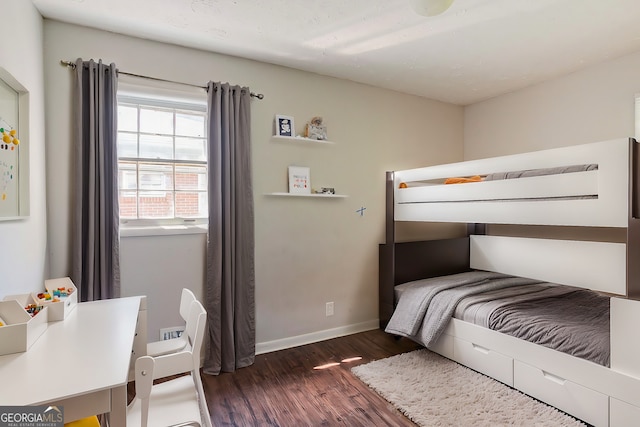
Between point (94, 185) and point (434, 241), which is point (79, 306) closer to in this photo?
point (94, 185)

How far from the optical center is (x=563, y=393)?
6.04 ft

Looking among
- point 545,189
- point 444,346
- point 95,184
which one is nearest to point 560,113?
point 545,189

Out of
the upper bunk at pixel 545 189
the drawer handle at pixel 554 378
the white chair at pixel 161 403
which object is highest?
the upper bunk at pixel 545 189

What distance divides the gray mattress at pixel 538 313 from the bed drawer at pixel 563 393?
0.57 ft

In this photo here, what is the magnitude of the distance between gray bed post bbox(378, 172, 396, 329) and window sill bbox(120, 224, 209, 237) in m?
1.66

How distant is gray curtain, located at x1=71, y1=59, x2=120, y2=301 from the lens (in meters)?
2.04

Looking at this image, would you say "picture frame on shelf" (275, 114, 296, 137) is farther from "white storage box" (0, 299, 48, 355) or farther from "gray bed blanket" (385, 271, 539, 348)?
"white storage box" (0, 299, 48, 355)

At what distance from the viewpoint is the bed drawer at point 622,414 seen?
Result: 1568 millimetres

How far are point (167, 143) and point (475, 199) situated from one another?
91.9 inches

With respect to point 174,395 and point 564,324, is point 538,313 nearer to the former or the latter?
point 564,324

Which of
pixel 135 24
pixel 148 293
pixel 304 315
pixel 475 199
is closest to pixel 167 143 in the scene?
pixel 135 24

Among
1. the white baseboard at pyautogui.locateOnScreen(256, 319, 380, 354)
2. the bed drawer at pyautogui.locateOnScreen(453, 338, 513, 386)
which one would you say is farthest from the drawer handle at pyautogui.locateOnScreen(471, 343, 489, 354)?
the white baseboard at pyautogui.locateOnScreen(256, 319, 380, 354)

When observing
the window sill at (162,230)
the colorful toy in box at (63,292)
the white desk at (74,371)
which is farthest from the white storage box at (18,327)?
the window sill at (162,230)

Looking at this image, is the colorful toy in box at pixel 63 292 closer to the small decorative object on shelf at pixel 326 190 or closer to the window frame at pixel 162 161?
the window frame at pixel 162 161
